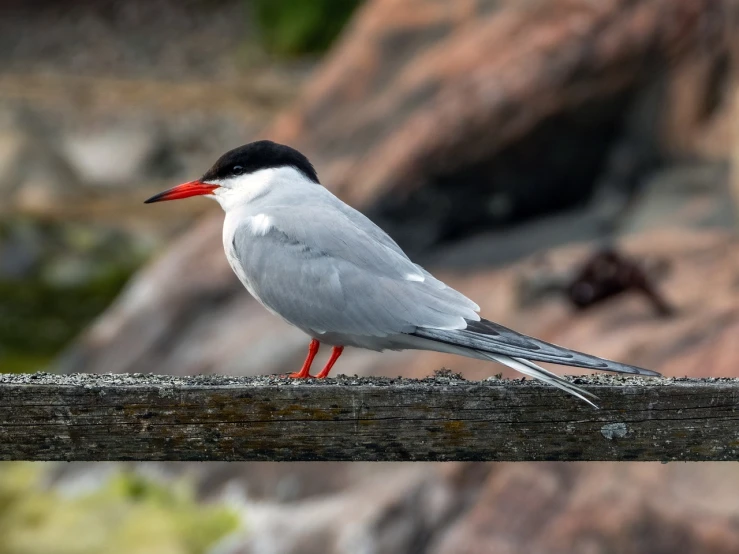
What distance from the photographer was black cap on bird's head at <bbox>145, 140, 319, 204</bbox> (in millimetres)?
3453

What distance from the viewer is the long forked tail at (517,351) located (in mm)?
2250

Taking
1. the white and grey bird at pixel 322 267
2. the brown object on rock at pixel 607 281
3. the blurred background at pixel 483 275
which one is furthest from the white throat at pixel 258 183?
the brown object on rock at pixel 607 281

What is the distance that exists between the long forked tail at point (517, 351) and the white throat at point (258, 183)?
814mm

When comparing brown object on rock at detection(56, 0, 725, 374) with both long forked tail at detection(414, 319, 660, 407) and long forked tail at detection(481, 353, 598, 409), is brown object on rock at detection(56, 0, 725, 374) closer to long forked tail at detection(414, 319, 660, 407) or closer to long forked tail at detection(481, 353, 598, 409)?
long forked tail at detection(414, 319, 660, 407)

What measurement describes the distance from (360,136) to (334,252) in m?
5.25

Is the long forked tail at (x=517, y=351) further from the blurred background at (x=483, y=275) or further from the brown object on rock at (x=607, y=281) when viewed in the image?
the brown object on rock at (x=607, y=281)

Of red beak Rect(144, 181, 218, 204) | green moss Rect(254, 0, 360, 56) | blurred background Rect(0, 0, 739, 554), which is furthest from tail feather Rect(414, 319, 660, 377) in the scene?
green moss Rect(254, 0, 360, 56)

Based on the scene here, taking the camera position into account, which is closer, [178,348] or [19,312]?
[178,348]

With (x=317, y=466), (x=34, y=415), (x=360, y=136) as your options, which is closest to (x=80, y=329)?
(x=360, y=136)

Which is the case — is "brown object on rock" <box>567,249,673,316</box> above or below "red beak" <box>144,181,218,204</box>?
above

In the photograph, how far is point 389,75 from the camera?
8.59 m

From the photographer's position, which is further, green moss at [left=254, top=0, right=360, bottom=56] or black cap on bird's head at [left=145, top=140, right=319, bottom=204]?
green moss at [left=254, top=0, right=360, bottom=56]

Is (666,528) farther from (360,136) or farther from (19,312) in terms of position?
(19,312)

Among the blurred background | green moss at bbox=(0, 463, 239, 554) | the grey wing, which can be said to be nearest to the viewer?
the grey wing
